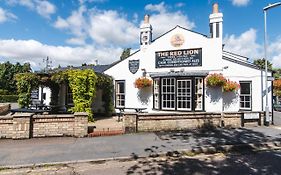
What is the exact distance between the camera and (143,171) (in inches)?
232

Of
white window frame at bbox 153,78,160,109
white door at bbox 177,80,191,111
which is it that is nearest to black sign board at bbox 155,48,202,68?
white window frame at bbox 153,78,160,109

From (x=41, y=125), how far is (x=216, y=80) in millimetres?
10214

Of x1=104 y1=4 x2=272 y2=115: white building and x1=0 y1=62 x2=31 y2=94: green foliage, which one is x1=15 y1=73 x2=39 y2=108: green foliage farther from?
x1=0 y1=62 x2=31 y2=94: green foliage

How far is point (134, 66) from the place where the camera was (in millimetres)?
16172

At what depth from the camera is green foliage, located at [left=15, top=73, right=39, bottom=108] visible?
1353cm

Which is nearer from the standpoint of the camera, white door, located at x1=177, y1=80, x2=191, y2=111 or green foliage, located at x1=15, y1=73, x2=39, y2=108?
green foliage, located at x1=15, y1=73, x2=39, y2=108

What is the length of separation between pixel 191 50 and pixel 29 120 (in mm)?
10646

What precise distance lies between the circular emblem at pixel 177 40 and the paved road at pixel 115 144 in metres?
6.78

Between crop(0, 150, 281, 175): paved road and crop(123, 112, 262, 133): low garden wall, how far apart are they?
3290mm

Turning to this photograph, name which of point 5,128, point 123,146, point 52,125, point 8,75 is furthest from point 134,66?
point 8,75

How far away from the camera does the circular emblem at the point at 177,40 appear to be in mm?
14938

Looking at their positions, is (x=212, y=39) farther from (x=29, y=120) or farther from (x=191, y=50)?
(x=29, y=120)

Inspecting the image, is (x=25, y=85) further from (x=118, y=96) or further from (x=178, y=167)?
(x=178, y=167)

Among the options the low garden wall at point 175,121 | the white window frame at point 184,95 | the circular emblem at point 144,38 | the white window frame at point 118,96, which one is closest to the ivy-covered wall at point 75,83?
the white window frame at point 118,96
